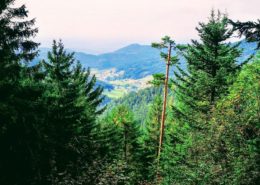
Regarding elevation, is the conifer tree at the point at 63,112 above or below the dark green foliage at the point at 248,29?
below

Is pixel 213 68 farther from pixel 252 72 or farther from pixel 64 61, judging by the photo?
pixel 64 61

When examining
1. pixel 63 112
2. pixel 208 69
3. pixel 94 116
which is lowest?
pixel 94 116

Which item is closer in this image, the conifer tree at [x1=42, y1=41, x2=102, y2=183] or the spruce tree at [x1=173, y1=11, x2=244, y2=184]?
the conifer tree at [x1=42, y1=41, x2=102, y2=183]

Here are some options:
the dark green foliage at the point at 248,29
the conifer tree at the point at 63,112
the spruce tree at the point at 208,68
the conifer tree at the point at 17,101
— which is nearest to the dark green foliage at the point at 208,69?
the spruce tree at the point at 208,68

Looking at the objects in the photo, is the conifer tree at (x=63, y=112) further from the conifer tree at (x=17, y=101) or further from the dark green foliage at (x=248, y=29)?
the dark green foliage at (x=248, y=29)

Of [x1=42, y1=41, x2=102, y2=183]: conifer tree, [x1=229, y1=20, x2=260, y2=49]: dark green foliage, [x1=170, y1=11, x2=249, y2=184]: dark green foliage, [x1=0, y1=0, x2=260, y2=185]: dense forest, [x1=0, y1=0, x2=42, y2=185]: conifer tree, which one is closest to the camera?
[x1=229, y1=20, x2=260, y2=49]: dark green foliage

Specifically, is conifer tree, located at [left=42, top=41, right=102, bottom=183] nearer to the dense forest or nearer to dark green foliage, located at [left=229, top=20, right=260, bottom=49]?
the dense forest

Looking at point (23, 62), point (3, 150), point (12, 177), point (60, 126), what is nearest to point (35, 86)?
point (23, 62)

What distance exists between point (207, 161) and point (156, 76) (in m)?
14.5

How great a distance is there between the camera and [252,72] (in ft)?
71.3

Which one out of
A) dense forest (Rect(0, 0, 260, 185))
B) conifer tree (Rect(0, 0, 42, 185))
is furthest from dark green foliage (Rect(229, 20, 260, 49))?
conifer tree (Rect(0, 0, 42, 185))

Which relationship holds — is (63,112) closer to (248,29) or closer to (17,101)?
(17,101)

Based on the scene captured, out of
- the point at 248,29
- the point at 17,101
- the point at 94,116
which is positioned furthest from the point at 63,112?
the point at 248,29

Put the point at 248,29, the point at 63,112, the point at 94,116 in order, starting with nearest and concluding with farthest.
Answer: the point at 248,29, the point at 63,112, the point at 94,116
